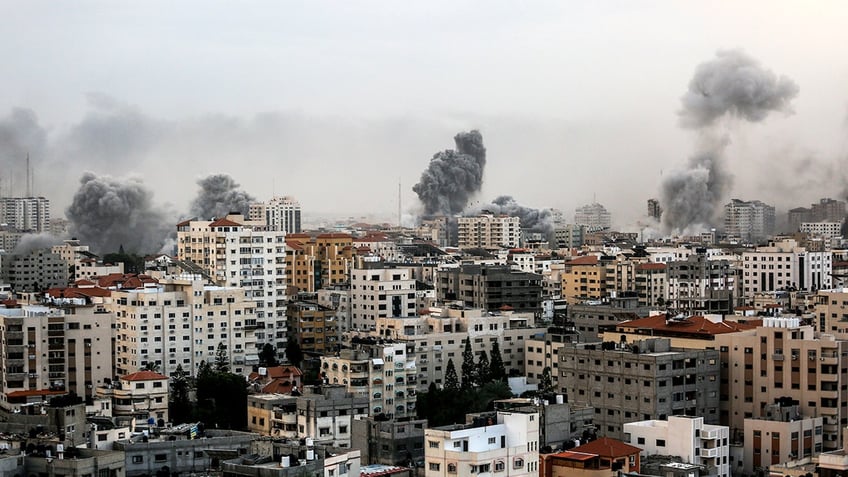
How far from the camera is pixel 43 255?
177ft

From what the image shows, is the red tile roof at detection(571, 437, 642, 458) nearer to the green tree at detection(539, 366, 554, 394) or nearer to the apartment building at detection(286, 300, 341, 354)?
the green tree at detection(539, 366, 554, 394)

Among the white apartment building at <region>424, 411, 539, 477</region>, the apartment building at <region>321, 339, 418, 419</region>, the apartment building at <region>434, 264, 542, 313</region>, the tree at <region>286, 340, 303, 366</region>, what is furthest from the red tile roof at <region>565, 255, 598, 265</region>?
the white apartment building at <region>424, 411, 539, 477</region>

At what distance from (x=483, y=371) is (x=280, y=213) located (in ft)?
166

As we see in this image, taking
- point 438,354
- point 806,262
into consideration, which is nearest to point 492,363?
point 438,354

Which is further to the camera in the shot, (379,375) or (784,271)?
(784,271)

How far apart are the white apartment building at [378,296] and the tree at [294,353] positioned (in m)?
2.31

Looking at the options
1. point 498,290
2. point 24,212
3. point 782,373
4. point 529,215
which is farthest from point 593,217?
point 782,373

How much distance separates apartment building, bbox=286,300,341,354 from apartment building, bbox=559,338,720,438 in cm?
1171

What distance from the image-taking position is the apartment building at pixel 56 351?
1108 inches

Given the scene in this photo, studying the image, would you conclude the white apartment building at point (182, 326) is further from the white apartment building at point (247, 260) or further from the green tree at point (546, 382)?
the green tree at point (546, 382)

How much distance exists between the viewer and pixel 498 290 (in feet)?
138

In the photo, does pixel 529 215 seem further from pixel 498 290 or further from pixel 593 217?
pixel 498 290

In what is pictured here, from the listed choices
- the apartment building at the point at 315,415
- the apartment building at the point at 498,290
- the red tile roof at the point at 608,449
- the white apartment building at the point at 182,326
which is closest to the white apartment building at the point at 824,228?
the apartment building at the point at 498,290

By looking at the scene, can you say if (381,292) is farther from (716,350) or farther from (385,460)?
(385,460)
